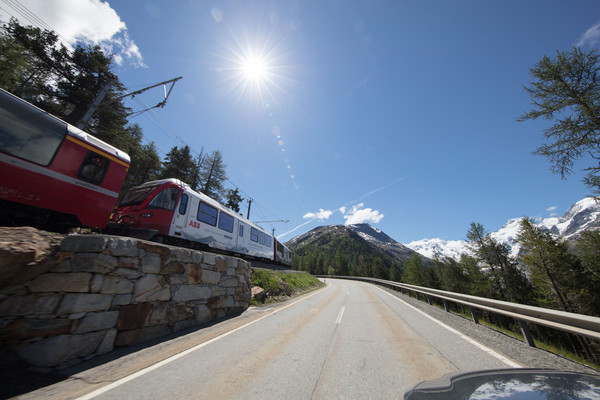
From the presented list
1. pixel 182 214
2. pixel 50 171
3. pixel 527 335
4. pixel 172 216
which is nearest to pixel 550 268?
pixel 527 335

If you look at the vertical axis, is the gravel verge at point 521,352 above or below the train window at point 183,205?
below

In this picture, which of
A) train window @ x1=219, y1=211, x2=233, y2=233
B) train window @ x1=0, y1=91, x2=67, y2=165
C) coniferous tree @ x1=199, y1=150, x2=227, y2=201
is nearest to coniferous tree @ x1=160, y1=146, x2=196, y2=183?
coniferous tree @ x1=199, y1=150, x2=227, y2=201

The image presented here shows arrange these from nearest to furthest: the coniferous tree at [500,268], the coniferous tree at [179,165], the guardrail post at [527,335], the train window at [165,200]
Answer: the guardrail post at [527,335] → the train window at [165,200] → the coniferous tree at [500,268] → the coniferous tree at [179,165]

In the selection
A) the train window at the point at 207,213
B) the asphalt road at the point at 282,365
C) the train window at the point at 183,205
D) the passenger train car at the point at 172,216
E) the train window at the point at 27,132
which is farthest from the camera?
the train window at the point at 207,213

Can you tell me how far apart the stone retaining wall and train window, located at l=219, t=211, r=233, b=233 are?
20.0 ft

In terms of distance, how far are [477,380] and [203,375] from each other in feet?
10.6

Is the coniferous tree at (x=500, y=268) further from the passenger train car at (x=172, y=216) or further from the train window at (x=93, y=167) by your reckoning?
the train window at (x=93, y=167)

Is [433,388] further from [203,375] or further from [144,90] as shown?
[144,90]

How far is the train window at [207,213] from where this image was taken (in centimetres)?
996

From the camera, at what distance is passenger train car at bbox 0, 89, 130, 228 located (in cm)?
479

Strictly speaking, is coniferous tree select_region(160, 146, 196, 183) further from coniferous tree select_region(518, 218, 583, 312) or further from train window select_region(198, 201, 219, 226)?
coniferous tree select_region(518, 218, 583, 312)

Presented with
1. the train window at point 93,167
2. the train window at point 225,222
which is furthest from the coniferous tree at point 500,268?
the train window at point 93,167

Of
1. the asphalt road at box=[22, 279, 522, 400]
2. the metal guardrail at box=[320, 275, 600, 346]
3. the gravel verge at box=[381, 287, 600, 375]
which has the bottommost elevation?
the asphalt road at box=[22, 279, 522, 400]

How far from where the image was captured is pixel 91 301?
3.39 metres
